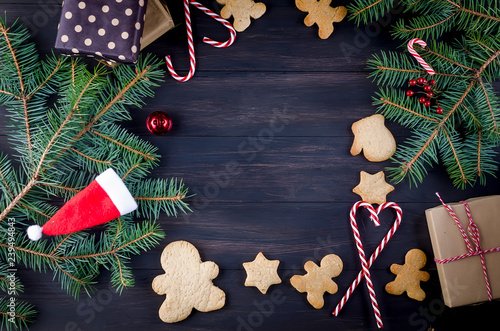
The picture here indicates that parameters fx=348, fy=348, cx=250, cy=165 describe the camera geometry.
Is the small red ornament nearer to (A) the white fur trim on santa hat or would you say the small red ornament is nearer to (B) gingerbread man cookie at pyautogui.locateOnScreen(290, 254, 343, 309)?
(A) the white fur trim on santa hat

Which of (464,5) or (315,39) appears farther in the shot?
(315,39)

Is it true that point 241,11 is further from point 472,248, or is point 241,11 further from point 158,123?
point 472,248

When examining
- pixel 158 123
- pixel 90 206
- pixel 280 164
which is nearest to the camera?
pixel 90 206

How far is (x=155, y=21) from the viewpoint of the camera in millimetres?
1213

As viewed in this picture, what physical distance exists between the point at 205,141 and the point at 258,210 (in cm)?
32

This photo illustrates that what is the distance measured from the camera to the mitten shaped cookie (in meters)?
1.26

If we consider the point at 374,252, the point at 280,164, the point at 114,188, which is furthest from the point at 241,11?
the point at 374,252

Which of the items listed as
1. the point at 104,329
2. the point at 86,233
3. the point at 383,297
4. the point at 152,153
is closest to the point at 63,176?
the point at 86,233

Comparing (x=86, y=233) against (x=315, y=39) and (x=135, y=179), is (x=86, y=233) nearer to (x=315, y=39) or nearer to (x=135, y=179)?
(x=135, y=179)

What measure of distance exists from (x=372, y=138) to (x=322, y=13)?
19.5 inches

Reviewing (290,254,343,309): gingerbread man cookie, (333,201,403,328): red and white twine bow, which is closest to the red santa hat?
(290,254,343,309): gingerbread man cookie

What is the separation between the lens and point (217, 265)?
1.26m

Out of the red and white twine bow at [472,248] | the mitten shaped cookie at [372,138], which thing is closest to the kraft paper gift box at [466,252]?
the red and white twine bow at [472,248]

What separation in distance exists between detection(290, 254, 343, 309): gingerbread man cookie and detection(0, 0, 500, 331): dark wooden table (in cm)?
4
